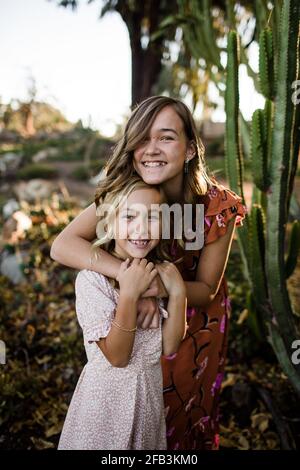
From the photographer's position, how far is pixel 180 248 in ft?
6.26

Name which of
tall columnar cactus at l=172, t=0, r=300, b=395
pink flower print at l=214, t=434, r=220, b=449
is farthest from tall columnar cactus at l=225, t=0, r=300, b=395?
pink flower print at l=214, t=434, r=220, b=449

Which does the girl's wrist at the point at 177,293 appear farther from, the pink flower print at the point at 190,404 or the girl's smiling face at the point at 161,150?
the pink flower print at the point at 190,404

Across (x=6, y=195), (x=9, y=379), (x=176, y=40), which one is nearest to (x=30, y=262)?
(x=9, y=379)

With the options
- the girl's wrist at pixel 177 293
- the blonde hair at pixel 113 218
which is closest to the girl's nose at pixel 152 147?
the blonde hair at pixel 113 218

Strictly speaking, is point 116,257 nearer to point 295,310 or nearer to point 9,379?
point 9,379

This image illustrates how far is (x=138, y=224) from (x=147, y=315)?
12.9 inches

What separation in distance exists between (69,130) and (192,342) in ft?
64.9

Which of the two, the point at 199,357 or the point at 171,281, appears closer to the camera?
the point at 171,281

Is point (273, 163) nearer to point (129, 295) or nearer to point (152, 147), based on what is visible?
point (152, 147)

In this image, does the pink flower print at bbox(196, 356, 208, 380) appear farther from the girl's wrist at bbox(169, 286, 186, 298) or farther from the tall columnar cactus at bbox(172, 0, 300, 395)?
the girl's wrist at bbox(169, 286, 186, 298)

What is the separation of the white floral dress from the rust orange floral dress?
1.32ft

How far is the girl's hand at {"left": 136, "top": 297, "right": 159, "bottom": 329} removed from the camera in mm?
1543

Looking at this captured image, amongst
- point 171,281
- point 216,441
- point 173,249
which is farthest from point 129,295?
point 216,441

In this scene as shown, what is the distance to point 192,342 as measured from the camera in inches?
78.4
